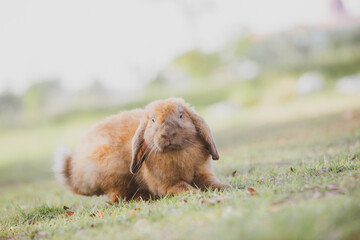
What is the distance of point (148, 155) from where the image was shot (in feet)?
13.6

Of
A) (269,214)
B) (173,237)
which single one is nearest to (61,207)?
(173,237)

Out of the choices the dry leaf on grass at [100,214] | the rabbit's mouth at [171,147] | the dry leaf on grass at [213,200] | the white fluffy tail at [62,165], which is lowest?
the dry leaf on grass at [100,214]

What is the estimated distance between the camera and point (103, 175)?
4.49m

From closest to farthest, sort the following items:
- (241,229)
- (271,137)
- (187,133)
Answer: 1. (241,229)
2. (187,133)
3. (271,137)

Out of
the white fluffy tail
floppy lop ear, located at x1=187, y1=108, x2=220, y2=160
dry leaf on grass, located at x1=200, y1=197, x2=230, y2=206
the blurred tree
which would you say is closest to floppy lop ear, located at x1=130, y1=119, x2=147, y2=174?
floppy lop ear, located at x1=187, y1=108, x2=220, y2=160

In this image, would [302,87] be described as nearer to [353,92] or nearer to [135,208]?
[353,92]

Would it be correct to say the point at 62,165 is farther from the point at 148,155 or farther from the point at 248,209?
the point at 248,209

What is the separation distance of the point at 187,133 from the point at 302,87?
14.3 meters

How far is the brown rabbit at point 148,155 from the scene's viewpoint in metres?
4.01

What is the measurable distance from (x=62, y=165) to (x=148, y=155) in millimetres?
1489

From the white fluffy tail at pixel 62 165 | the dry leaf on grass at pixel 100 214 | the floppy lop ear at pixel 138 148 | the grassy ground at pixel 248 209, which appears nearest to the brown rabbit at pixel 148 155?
the floppy lop ear at pixel 138 148

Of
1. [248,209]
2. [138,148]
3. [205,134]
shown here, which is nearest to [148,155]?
[138,148]

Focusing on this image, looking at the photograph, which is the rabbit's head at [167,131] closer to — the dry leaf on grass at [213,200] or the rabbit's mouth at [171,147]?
the rabbit's mouth at [171,147]

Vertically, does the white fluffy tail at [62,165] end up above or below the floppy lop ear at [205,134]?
below
